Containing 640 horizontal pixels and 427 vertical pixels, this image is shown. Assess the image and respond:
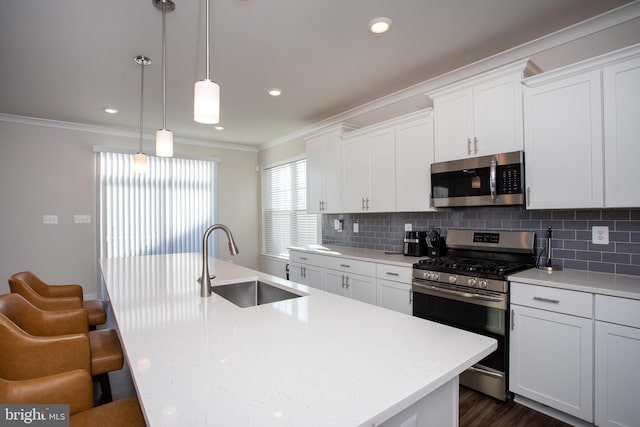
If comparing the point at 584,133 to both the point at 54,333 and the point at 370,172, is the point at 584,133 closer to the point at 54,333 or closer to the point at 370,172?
the point at 370,172

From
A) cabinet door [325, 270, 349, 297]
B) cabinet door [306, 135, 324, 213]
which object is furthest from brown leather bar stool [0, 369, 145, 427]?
cabinet door [306, 135, 324, 213]

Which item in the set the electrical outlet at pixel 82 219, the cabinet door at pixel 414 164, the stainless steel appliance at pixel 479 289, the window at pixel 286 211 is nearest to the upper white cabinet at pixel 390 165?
the cabinet door at pixel 414 164

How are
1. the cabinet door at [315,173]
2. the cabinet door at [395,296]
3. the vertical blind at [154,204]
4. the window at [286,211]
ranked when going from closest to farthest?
the cabinet door at [395,296], the cabinet door at [315,173], the vertical blind at [154,204], the window at [286,211]

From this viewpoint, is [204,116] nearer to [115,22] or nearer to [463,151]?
[115,22]

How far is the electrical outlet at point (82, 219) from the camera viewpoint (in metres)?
4.71

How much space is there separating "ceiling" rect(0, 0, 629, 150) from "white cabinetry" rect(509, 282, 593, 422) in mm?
1804

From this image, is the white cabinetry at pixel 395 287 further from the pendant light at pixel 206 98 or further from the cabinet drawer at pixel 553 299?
the pendant light at pixel 206 98

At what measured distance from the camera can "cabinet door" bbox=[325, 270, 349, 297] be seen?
3496mm

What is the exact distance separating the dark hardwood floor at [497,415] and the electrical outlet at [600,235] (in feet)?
3.89

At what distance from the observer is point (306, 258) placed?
409 centimetres

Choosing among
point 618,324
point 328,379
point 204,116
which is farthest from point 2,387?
point 618,324

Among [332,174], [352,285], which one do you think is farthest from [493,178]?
[332,174]

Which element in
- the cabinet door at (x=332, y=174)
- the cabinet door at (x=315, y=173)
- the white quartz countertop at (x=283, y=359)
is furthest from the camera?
the cabinet door at (x=315, y=173)

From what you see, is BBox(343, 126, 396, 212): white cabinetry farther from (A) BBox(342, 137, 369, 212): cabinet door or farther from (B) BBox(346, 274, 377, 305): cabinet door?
(B) BBox(346, 274, 377, 305): cabinet door
